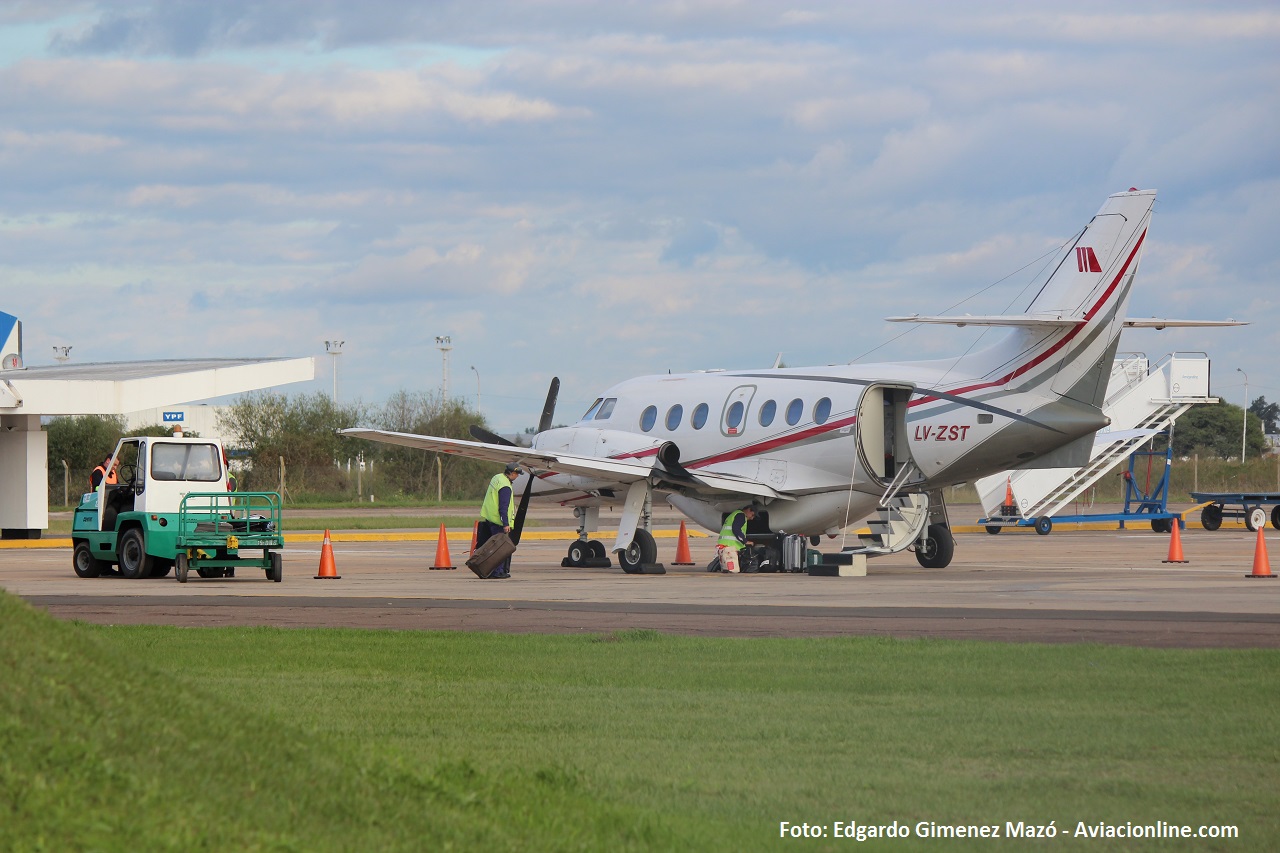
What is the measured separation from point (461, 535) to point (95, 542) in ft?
54.0

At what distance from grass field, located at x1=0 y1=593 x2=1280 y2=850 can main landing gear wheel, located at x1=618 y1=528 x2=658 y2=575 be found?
40.0 feet

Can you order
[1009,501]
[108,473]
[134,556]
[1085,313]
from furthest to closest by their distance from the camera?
[1009,501], [108,473], [134,556], [1085,313]

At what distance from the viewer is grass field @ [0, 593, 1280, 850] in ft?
15.4

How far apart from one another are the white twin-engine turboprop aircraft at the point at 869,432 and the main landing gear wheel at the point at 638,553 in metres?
0.03

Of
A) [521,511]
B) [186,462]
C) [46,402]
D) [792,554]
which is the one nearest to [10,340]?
[46,402]

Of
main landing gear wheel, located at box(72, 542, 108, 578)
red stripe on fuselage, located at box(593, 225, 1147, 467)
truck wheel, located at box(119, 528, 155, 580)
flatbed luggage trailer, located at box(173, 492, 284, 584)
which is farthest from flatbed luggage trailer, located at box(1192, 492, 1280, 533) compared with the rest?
main landing gear wheel, located at box(72, 542, 108, 578)

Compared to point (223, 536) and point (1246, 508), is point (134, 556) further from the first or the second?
point (1246, 508)

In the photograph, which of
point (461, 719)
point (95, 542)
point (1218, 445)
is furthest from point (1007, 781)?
point (1218, 445)

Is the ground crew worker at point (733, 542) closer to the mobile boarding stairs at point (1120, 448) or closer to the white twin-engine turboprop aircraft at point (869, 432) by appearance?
the white twin-engine turboprop aircraft at point (869, 432)

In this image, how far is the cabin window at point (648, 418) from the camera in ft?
94.6

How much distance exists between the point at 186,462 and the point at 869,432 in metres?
11.7

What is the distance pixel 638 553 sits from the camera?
1019 inches

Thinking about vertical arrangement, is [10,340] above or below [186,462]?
above

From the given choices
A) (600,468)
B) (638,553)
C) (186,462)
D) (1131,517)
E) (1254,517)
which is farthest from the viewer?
(1131,517)
